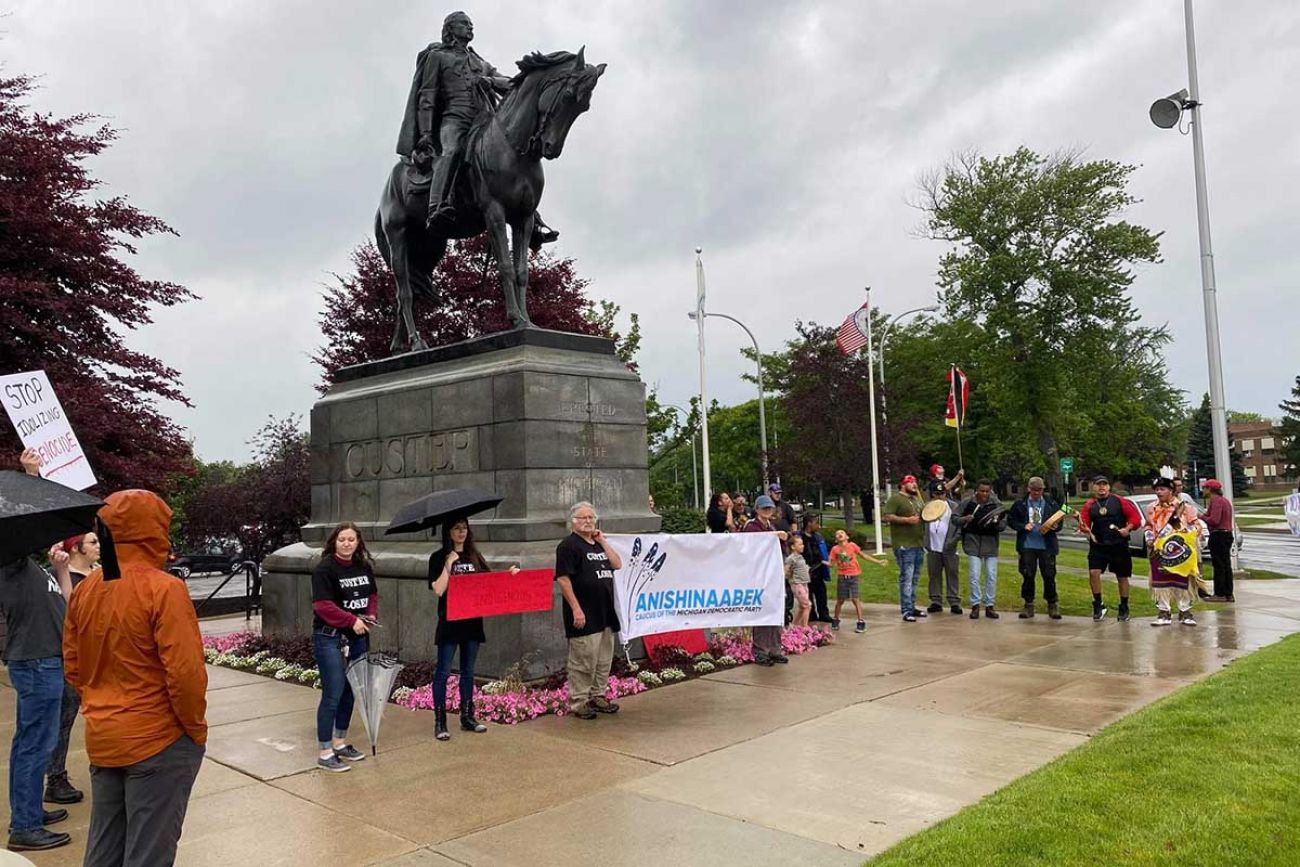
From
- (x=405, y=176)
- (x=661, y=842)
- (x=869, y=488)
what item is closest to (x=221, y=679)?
(x=405, y=176)

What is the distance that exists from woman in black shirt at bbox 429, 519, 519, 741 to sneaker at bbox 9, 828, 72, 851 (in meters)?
2.59

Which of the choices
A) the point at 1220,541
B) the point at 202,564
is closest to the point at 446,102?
the point at 1220,541

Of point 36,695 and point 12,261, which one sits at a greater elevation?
point 12,261

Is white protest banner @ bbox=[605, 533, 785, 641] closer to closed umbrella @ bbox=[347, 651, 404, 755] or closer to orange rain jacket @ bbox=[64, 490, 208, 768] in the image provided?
closed umbrella @ bbox=[347, 651, 404, 755]

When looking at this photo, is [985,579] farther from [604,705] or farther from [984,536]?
[604,705]

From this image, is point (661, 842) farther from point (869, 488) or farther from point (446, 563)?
point (869, 488)

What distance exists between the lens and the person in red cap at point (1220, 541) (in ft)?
47.3

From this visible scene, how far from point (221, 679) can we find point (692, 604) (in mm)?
5133

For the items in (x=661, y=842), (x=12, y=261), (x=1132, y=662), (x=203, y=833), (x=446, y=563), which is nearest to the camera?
(x=661, y=842)

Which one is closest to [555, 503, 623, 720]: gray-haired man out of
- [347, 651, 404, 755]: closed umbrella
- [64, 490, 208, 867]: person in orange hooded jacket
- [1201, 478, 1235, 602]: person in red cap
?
[347, 651, 404, 755]: closed umbrella

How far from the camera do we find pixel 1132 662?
9211 mm

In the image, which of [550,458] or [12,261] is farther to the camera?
[12,261]

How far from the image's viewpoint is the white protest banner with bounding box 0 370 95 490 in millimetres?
7109

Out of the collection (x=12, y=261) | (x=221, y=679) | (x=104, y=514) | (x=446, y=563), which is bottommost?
(x=221, y=679)
